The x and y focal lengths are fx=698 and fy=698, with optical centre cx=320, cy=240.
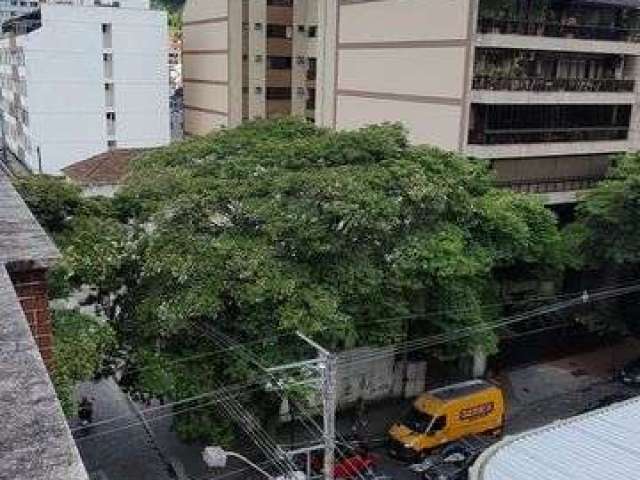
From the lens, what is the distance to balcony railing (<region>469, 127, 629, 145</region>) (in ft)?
84.9

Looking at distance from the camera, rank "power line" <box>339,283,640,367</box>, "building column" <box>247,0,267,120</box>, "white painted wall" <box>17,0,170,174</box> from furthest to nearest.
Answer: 1. "building column" <box>247,0,267,120</box>
2. "white painted wall" <box>17,0,170,174</box>
3. "power line" <box>339,283,640,367</box>

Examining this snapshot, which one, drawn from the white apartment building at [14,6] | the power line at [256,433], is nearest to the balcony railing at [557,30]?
the power line at [256,433]

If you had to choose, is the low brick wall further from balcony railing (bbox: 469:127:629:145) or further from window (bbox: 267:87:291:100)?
window (bbox: 267:87:291:100)

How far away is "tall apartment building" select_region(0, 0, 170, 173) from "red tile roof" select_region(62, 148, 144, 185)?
8927mm

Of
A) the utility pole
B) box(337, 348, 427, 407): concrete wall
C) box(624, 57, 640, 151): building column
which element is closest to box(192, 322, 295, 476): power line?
box(337, 348, 427, 407): concrete wall

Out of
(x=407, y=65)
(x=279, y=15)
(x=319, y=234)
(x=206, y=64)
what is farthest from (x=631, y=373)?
(x=206, y=64)

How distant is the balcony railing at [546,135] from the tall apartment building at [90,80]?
1104 inches

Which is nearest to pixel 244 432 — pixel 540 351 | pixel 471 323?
pixel 471 323

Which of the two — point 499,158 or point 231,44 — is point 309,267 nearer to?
point 499,158

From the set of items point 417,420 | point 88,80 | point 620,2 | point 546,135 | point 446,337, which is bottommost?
point 417,420

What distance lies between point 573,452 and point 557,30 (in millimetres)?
21475

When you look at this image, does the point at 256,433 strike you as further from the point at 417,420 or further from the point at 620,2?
the point at 620,2

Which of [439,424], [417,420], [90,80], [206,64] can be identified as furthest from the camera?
[206,64]

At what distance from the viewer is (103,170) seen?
3544 cm
